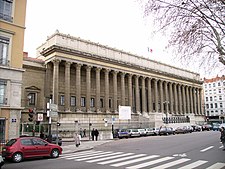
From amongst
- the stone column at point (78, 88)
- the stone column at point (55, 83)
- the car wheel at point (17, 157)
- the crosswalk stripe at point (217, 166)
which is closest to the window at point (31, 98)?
the stone column at point (55, 83)

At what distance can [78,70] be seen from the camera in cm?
4725

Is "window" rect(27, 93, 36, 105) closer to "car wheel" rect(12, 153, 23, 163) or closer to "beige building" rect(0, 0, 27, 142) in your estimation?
"beige building" rect(0, 0, 27, 142)

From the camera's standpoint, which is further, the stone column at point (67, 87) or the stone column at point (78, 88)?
the stone column at point (78, 88)

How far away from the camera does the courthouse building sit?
148 ft

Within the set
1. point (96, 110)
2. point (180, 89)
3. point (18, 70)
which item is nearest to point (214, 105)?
point (180, 89)

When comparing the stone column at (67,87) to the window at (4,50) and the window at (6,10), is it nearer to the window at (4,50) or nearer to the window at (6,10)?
the window at (4,50)

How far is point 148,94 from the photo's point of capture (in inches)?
2475

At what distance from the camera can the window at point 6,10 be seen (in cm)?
2084

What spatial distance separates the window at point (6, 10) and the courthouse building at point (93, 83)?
22.5m

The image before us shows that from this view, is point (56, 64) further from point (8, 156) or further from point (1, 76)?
point (8, 156)

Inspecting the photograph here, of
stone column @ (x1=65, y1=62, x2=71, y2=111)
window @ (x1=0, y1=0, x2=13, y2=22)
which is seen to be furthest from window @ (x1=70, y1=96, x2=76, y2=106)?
window @ (x1=0, y1=0, x2=13, y2=22)

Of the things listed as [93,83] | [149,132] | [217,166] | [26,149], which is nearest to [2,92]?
[26,149]

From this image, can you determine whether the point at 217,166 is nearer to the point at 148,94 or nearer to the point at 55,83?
the point at 55,83

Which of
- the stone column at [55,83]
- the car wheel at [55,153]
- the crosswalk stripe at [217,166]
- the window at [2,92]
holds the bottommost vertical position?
the car wheel at [55,153]
